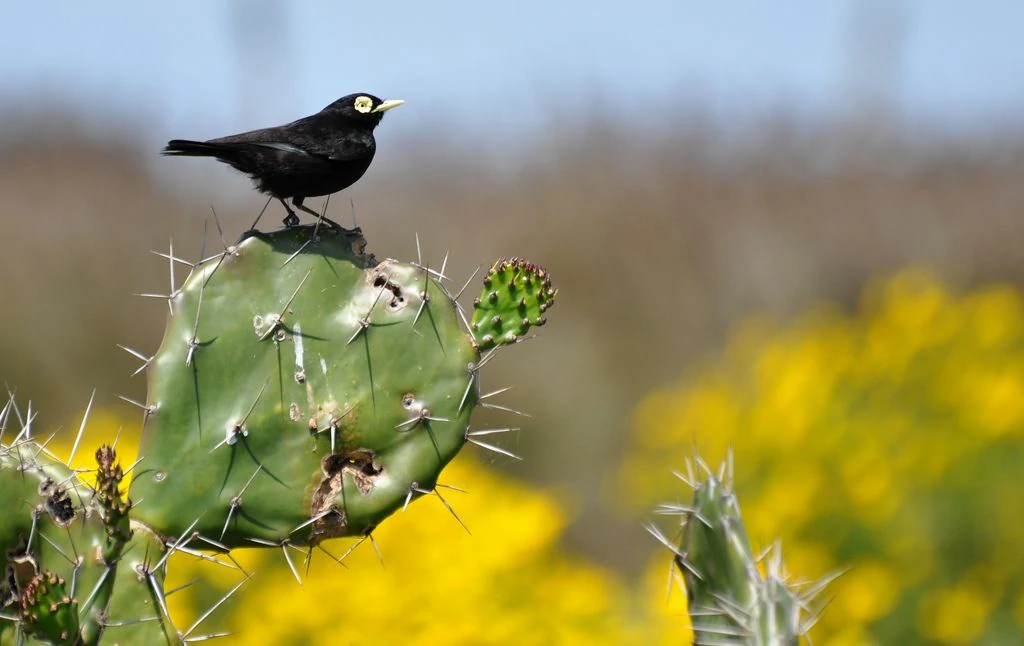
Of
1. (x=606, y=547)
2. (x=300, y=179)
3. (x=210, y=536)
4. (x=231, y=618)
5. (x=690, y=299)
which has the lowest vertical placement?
(x=606, y=547)

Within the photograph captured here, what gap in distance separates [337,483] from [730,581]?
2.61 feet

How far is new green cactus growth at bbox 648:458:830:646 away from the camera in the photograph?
7.88ft

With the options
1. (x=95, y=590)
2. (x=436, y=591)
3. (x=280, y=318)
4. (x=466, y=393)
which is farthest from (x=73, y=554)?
(x=436, y=591)

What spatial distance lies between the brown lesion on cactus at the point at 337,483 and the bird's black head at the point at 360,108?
66 cm

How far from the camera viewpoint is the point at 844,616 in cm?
484

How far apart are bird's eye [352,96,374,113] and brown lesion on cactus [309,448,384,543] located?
0.67 metres

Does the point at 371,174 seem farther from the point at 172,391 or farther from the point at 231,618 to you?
the point at 172,391

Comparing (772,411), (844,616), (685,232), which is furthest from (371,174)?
(844,616)

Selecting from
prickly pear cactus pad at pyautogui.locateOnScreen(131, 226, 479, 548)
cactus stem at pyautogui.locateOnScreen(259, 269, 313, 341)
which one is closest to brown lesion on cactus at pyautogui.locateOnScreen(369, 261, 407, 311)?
prickly pear cactus pad at pyautogui.locateOnScreen(131, 226, 479, 548)

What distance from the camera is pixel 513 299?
2162mm

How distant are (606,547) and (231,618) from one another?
5961 mm

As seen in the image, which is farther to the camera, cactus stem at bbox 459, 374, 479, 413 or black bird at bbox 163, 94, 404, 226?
black bird at bbox 163, 94, 404, 226

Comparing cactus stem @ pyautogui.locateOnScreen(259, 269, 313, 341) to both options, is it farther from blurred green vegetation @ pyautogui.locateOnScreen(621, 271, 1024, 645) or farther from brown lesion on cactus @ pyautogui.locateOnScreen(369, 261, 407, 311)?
blurred green vegetation @ pyautogui.locateOnScreen(621, 271, 1024, 645)

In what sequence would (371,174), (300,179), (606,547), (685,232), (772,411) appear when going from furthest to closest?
(371,174), (685,232), (606,547), (772,411), (300,179)
